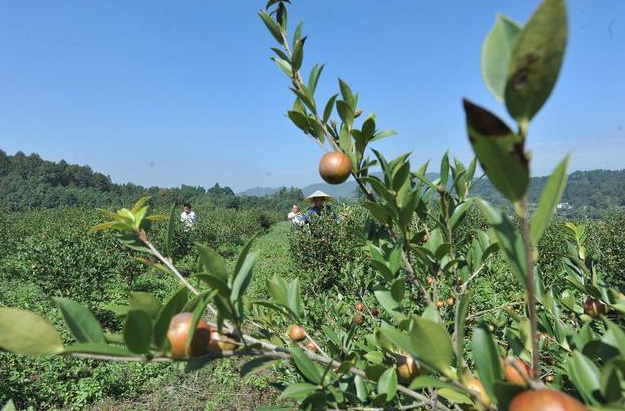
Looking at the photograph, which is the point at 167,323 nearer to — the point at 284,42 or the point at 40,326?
the point at 40,326

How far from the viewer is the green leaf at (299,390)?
0.63 meters

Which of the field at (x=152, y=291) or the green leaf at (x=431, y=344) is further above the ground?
the green leaf at (x=431, y=344)

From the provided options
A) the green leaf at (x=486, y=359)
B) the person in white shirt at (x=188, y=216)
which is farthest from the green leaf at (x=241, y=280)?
the person in white shirt at (x=188, y=216)

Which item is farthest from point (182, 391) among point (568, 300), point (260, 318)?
point (568, 300)

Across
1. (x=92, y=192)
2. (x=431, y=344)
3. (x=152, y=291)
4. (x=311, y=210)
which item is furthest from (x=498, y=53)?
(x=92, y=192)

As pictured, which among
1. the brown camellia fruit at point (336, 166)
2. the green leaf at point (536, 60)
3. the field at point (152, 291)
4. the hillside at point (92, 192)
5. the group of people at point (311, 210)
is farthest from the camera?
the hillside at point (92, 192)

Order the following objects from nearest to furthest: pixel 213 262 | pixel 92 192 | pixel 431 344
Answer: pixel 431 344 → pixel 213 262 → pixel 92 192

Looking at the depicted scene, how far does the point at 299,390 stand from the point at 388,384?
160mm

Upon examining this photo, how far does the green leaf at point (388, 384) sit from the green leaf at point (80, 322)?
1.49 feet

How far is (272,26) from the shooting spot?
3.15ft

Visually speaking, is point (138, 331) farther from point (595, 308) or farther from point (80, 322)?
point (595, 308)

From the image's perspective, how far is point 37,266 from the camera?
584 centimetres

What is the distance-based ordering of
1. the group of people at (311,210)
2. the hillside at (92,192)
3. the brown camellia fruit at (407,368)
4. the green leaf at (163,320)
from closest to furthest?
1. the green leaf at (163,320)
2. the brown camellia fruit at (407,368)
3. the group of people at (311,210)
4. the hillside at (92,192)

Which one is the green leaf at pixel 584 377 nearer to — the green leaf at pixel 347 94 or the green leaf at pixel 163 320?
the green leaf at pixel 163 320
